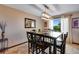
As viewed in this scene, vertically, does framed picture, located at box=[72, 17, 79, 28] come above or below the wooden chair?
above

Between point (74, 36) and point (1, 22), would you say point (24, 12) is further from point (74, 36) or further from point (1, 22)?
point (74, 36)

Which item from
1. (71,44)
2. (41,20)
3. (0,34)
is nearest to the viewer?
(0,34)

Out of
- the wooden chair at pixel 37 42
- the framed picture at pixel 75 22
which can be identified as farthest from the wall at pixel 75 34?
the wooden chair at pixel 37 42

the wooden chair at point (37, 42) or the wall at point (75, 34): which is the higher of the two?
the wall at point (75, 34)

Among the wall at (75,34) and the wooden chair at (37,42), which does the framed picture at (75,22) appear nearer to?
the wall at (75,34)

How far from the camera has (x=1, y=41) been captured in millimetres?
2131

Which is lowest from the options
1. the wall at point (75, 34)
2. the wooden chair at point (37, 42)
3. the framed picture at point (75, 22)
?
the wooden chair at point (37, 42)

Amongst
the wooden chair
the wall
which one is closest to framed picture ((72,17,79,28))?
the wall

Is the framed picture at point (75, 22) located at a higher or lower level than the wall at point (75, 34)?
higher

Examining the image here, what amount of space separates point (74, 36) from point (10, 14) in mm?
1763

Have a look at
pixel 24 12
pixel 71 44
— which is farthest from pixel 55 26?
pixel 24 12

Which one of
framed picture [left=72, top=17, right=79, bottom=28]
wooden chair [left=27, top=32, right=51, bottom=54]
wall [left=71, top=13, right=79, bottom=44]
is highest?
framed picture [left=72, top=17, right=79, bottom=28]

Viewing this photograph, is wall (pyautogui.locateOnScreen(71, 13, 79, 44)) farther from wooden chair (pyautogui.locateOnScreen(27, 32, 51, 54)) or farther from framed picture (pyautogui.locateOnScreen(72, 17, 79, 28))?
wooden chair (pyautogui.locateOnScreen(27, 32, 51, 54))

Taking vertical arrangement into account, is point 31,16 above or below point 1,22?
above
